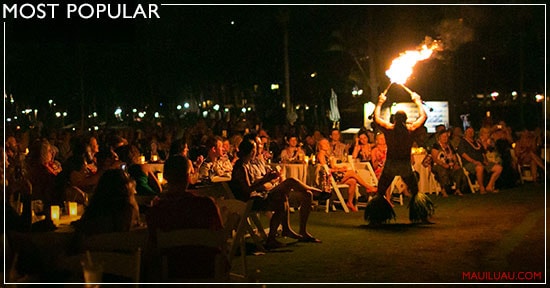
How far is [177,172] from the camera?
6273 mm

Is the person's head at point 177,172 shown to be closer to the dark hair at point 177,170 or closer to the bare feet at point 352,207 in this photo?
the dark hair at point 177,170

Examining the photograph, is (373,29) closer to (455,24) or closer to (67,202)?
(455,24)

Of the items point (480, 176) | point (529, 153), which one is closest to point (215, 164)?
point (480, 176)

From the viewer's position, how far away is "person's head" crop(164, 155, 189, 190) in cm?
622

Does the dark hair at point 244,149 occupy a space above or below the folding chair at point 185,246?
above

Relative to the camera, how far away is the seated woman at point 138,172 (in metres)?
10.3

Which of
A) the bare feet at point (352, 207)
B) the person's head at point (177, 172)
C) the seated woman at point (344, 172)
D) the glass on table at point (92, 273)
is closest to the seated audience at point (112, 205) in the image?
the person's head at point (177, 172)

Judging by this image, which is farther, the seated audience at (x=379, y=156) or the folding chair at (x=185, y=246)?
the seated audience at (x=379, y=156)

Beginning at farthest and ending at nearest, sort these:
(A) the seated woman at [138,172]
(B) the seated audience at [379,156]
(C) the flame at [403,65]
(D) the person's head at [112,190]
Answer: (B) the seated audience at [379,156] < (C) the flame at [403,65] < (A) the seated woman at [138,172] < (D) the person's head at [112,190]

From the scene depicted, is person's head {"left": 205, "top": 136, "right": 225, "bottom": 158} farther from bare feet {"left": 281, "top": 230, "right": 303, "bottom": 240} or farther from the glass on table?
the glass on table

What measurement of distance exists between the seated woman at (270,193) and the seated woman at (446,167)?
21.3ft

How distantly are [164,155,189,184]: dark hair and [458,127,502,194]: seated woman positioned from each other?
12.3 meters

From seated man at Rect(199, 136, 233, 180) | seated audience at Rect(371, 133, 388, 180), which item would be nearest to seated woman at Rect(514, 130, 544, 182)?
seated audience at Rect(371, 133, 388, 180)
